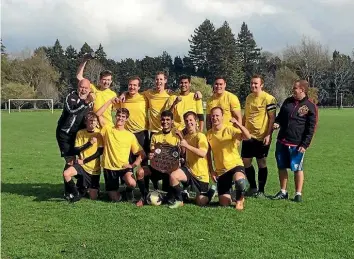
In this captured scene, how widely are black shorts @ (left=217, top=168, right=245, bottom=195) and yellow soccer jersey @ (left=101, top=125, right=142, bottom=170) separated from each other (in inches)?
59.3

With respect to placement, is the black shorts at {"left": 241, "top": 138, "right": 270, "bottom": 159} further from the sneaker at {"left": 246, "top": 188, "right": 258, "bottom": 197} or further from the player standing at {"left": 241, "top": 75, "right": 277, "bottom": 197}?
the sneaker at {"left": 246, "top": 188, "right": 258, "bottom": 197}

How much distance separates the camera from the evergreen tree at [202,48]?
91.9 meters

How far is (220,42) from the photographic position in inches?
3482

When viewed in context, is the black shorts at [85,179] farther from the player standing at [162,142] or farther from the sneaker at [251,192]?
the sneaker at [251,192]

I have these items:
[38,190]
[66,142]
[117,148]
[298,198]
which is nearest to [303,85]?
[298,198]

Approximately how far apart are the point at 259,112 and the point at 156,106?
1.80 metres

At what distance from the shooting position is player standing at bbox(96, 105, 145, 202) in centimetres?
796

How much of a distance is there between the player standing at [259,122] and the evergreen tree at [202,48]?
8381 cm


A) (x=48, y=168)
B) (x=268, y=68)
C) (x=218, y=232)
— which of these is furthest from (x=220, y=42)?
(x=218, y=232)

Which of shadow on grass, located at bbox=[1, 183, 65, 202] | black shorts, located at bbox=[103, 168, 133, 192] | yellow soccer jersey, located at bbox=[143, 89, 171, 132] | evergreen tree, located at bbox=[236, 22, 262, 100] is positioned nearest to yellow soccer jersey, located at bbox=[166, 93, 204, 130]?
yellow soccer jersey, located at bbox=[143, 89, 171, 132]

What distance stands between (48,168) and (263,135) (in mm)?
6083

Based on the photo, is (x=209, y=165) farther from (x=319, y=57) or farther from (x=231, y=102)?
(x=319, y=57)

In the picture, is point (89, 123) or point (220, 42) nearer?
point (89, 123)

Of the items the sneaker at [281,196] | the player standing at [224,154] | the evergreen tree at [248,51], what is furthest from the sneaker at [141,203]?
the evergreen tree at [248,51]
